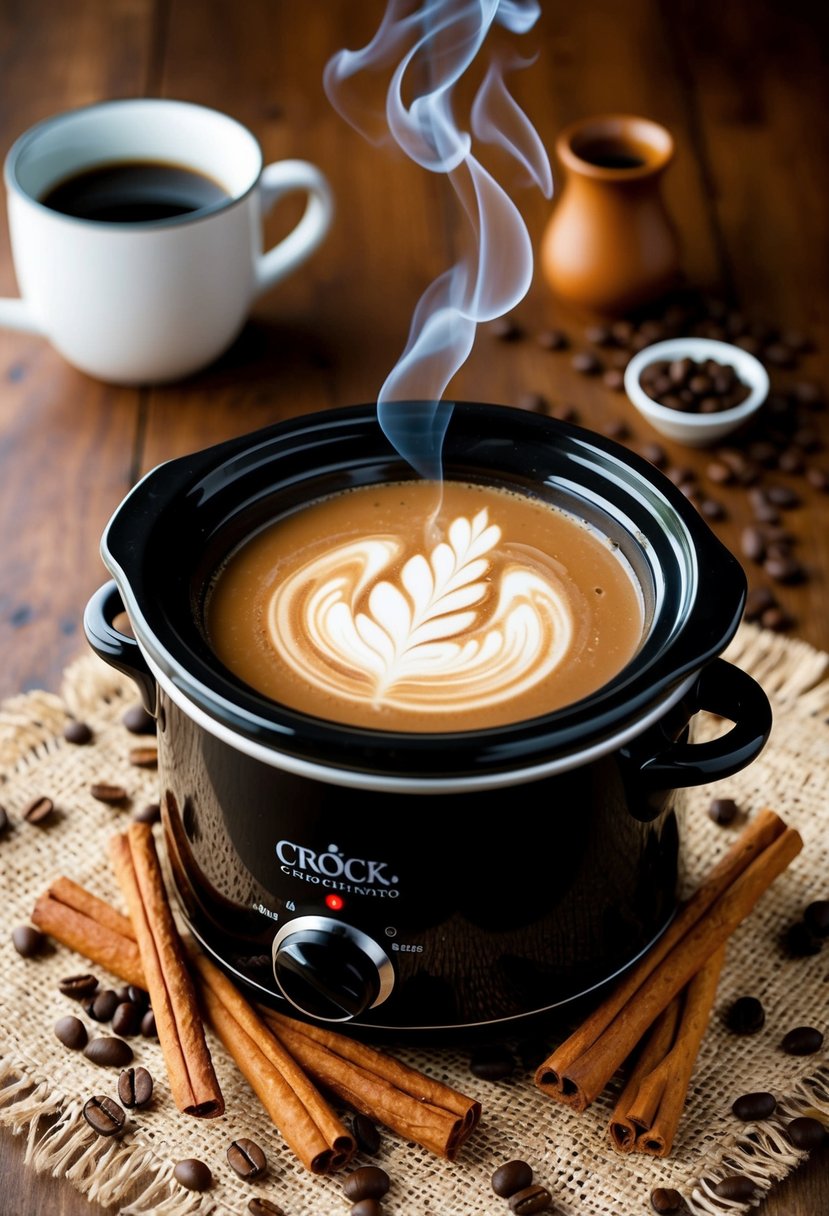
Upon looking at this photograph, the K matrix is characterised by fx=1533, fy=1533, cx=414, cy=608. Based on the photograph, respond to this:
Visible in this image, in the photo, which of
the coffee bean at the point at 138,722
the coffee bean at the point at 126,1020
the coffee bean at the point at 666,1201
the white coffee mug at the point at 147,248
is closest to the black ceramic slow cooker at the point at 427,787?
the coffee bean at the point at 126,1020

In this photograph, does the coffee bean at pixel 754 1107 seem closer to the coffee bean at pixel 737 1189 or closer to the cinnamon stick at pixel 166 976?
the coffee bean at pixel 737 1189

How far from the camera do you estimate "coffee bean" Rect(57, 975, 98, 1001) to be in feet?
5.47

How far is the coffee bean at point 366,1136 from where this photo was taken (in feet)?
4.96

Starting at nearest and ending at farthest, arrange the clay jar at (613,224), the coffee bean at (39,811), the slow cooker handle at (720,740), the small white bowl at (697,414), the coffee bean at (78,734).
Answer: the slow cooker handle at (720,740) → the coffee bean at (39,811) → the coffee bean at (78,734) → the small white bowl at (697,414) → the clay jar at (613,224)

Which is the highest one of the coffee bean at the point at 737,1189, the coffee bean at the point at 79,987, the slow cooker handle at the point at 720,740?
the slow cooker handle at the point at 720,740

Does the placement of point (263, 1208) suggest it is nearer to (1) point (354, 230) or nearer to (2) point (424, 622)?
(2) point (424, 622)

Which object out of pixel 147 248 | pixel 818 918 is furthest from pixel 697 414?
pixel 818 918

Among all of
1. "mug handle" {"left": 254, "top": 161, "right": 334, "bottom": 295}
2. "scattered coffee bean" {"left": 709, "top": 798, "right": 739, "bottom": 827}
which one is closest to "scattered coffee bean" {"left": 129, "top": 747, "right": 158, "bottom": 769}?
"scattered coffee bean" {"left": 709, "top": 798, "right": 739, "bottom": 827}

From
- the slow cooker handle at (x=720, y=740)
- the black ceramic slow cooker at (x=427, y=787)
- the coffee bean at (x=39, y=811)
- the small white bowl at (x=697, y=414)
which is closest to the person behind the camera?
the black ceramic slow cooker at (x=427, y=787)

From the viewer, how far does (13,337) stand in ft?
8.98

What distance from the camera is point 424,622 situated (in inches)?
63.1

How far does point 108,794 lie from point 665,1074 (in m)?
0.76

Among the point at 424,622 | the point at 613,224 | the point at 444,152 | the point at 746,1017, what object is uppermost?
the point at 444,152

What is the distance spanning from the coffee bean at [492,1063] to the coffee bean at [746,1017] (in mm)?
243
